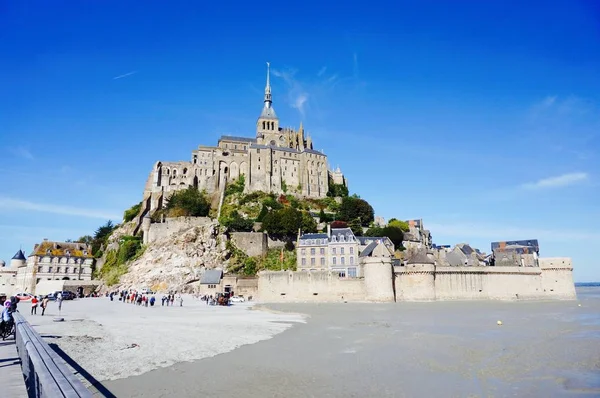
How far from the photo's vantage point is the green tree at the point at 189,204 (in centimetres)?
5959

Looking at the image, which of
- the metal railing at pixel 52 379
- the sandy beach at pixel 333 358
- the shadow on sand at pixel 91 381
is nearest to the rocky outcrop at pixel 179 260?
the sandy beach at pixel 333 358

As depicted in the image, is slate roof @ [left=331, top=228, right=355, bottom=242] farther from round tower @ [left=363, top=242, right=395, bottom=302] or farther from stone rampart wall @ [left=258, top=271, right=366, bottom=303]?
round tower @ [left=363, top=242, right=395, bottom=302]

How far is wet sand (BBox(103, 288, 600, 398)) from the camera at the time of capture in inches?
391

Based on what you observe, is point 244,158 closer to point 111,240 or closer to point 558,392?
point 111,240

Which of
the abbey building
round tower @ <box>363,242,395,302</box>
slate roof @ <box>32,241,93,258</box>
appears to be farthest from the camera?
the abbey building

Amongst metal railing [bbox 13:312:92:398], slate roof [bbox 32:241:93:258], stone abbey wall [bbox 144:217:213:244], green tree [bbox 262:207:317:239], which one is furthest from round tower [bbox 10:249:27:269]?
metal railing [bbox 13:312:92:398]

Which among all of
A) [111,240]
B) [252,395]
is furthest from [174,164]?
[252,395]

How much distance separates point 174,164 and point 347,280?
128 ft

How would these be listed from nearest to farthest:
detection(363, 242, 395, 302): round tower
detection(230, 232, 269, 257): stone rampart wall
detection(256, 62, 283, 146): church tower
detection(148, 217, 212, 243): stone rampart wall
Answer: detection(363, 242, 395, 302): round tower → detection(230, 232, 269, 257): stone rampart wall → detection(148, 217, 212, 243): stone rampart wall → detection(256, 62, 283, 146): church tower

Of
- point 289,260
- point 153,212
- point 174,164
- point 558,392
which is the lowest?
point 558,392

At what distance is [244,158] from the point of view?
7081cm

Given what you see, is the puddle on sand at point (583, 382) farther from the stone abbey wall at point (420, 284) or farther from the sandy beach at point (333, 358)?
the stone abbey wall at point (420, 284)

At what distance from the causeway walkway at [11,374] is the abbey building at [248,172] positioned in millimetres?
56328

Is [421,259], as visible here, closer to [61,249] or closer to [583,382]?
[583,382]
